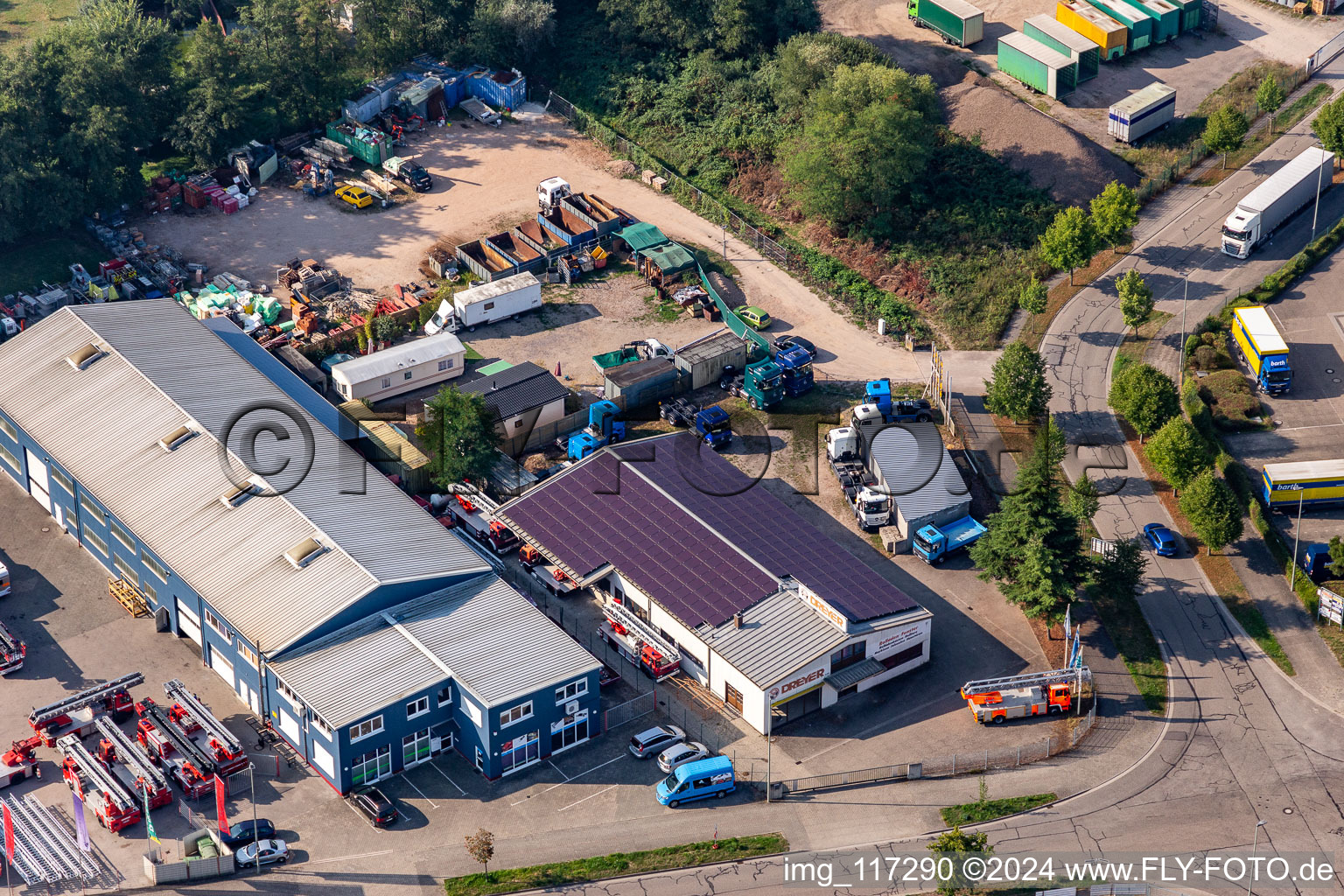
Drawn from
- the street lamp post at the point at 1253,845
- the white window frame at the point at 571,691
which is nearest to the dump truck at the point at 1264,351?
the street lamp post at the point at 1253,845

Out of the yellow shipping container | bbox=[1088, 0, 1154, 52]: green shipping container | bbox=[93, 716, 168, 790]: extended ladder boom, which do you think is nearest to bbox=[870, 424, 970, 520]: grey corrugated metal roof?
bbox=[93, 716, 168, 790]: extended ladder boom

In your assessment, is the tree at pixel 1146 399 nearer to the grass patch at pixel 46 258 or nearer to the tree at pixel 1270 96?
the tree at pixel 1270 96

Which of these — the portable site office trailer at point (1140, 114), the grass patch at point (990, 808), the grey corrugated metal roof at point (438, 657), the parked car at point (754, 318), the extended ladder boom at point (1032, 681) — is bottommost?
the grass patch at point (990, 808)

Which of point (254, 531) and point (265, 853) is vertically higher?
point (254, 531)

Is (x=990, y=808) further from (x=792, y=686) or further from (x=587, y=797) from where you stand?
(x=587, y=797)

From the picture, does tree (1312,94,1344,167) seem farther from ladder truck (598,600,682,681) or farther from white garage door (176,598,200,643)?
white garage door (176,598,200,643)

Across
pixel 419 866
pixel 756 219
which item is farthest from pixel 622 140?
pixel 419 866

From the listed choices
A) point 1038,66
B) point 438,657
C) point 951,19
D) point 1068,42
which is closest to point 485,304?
point 438,657
